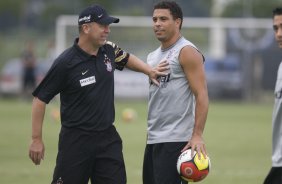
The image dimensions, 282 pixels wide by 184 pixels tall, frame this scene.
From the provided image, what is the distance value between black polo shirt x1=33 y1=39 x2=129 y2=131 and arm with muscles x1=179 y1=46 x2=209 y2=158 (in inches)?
28.0

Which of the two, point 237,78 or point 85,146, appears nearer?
point 85,146

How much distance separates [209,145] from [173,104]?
975 cm

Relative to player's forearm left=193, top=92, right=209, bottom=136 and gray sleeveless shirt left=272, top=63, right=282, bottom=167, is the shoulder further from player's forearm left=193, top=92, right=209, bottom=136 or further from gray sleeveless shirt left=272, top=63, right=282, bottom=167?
gray sleeveless shirt left=272, top=63, right=282, bottom=167

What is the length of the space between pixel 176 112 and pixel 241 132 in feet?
43.0

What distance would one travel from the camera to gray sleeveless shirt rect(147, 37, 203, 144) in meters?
7.84

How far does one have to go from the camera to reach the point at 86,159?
7770 millimetres

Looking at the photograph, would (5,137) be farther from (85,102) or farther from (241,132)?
(85,102)

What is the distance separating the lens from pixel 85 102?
775 centimetres

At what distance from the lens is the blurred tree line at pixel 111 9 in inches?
1463

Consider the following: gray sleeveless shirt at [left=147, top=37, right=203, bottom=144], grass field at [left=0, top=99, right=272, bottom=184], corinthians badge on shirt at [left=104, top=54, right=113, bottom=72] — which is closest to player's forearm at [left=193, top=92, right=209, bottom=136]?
gray sleeveless shirt at [left=147, top=37, right=203, bottom=144]

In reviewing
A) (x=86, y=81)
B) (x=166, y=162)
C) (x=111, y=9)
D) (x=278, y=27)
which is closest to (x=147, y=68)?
(x=86, y=81)

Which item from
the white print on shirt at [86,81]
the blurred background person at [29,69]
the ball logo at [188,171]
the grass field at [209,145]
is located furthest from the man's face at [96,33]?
the blurred background person at [29,69]

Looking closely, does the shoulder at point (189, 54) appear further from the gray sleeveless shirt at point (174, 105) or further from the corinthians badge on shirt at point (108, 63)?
the corinthians badge on shirt at point (108, 63)

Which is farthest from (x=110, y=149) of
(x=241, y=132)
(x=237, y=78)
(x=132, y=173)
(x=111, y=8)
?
(x=111, y=8)
